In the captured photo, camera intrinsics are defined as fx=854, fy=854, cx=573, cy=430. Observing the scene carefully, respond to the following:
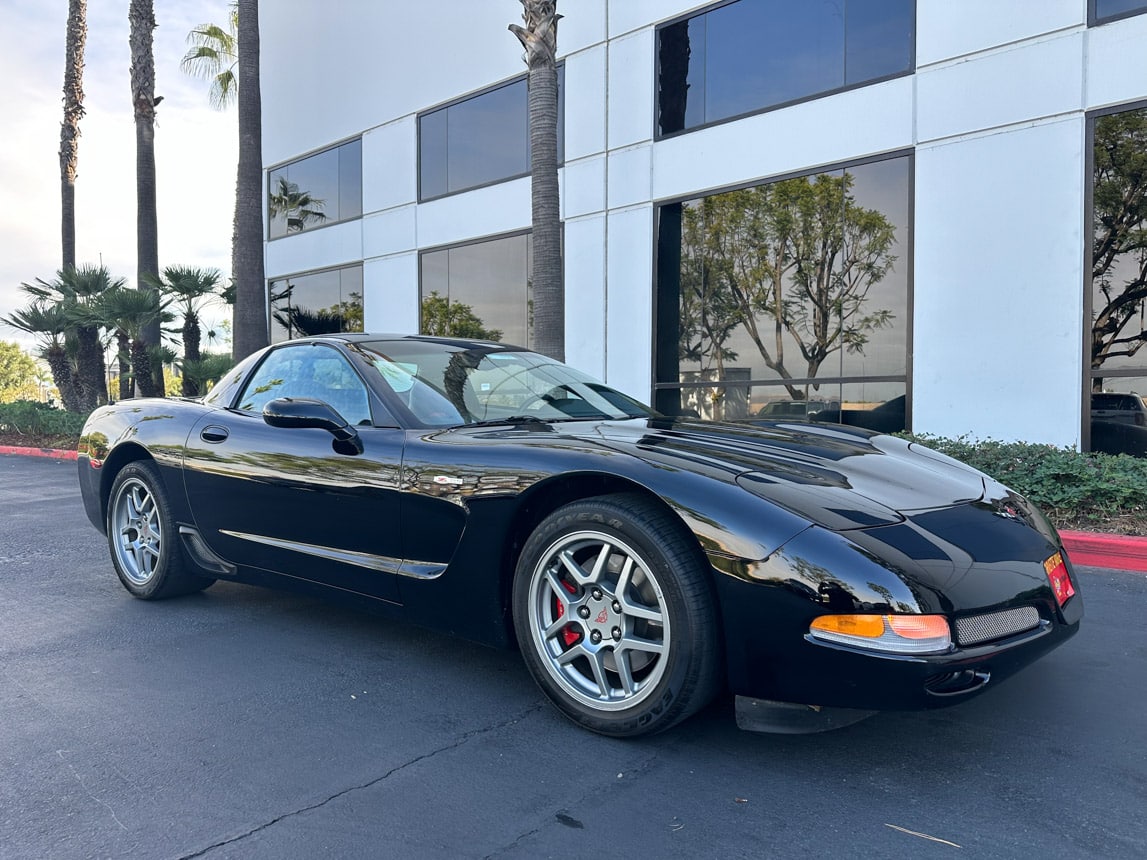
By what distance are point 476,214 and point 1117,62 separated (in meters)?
9.48

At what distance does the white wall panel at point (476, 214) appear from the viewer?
46.0 feet

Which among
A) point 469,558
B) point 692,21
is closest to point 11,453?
point 692,21

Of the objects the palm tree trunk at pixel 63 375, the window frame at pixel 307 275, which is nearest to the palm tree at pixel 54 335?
the palm tree trunk at pixel 63 375

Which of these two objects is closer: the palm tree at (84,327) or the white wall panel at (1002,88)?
the white wall panel at (1002,88)

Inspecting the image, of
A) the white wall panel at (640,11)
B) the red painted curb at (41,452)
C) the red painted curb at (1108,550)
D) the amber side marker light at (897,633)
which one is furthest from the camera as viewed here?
the red painted curb at (41,452)

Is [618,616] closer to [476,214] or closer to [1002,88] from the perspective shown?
[1002,88]

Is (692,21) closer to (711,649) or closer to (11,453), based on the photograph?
(711,649)

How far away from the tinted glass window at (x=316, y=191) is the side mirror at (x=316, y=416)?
1482cm

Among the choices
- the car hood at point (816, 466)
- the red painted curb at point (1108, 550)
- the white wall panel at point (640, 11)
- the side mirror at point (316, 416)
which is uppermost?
the white wall panel at point (640, 11)

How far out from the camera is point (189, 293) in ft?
49.5

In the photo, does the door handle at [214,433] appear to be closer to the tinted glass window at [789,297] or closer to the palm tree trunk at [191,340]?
the tinted glass window at [789,297]

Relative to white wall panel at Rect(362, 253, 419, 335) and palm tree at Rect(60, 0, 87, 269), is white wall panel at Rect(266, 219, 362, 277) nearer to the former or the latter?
white wall panel at Rect(362, 253, 419, 335)

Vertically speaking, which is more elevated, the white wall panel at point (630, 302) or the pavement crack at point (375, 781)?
the white wall panel at point (630, 302)

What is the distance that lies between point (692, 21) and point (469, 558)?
10.8 metres
